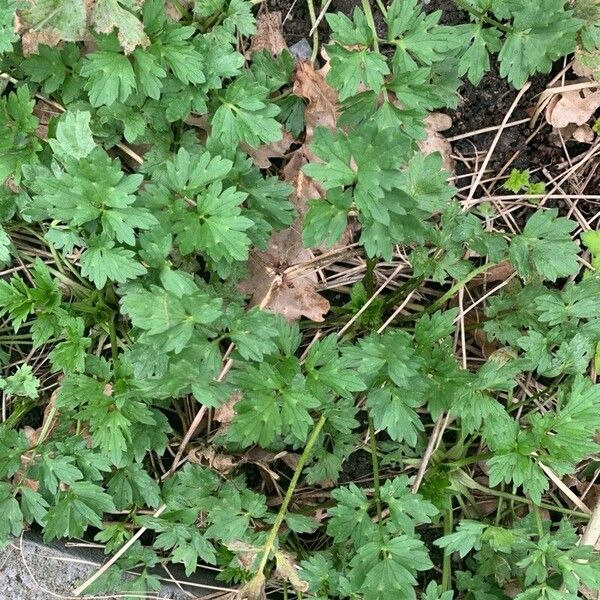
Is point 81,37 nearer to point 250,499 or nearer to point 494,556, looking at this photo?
point 250,499

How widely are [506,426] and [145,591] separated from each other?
1.42 metres

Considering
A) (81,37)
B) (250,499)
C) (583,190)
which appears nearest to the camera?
(81,37)

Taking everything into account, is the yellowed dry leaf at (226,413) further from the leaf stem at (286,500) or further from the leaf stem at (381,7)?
the leaf stem at (381,7)

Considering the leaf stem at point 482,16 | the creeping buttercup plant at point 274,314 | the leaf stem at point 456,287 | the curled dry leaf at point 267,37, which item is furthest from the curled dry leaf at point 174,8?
the leaf stem at point 456,287

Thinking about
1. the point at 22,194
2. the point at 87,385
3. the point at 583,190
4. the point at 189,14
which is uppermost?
the point at 189,14

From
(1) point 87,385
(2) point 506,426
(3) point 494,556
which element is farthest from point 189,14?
(3) point 494,556

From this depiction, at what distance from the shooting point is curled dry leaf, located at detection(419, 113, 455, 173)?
269 cm

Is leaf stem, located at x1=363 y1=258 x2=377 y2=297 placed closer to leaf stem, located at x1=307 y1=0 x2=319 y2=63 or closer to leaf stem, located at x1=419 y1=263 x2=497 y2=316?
leaf stem, located at x1=419 y1=263 x2=497 y2=316

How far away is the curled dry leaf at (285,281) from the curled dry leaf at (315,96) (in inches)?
16.2

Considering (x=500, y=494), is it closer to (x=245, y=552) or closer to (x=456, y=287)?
(x=456, y=287)

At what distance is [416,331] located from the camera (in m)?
2.35

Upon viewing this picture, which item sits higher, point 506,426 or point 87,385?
point 87,385

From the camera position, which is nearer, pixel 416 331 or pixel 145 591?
pixel 416 331

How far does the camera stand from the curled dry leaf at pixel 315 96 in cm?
259
